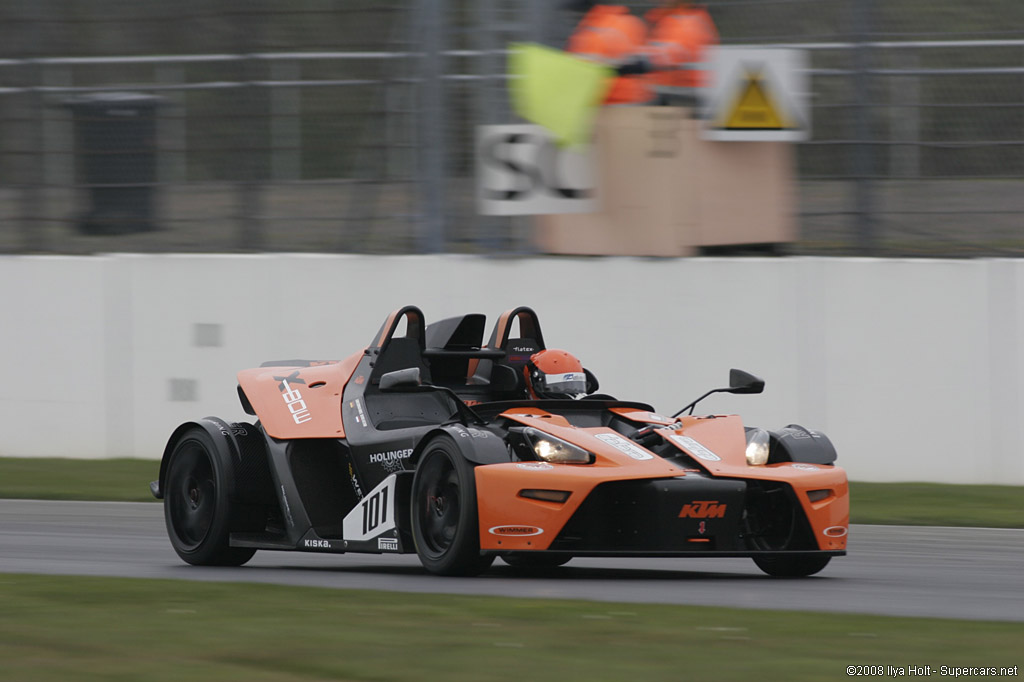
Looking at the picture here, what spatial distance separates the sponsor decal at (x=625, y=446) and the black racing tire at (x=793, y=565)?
88 cm

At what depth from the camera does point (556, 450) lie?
8070 millimetres

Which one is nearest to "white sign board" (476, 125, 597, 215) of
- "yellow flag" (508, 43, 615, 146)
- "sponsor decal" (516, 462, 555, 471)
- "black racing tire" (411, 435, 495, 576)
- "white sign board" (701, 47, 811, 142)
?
"yellow flag" (508, 43, 615, 146)

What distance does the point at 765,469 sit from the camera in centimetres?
826

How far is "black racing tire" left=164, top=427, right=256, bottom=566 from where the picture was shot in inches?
367

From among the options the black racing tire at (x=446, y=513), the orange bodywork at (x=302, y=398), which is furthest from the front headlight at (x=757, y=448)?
the orange bodywork at (x=302, y=398)

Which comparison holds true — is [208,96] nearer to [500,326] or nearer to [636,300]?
[636,300]

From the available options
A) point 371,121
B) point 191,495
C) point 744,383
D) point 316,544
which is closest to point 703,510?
point 744,383

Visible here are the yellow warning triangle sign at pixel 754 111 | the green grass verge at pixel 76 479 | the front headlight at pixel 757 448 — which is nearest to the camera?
the front headlight at pixel 757 448

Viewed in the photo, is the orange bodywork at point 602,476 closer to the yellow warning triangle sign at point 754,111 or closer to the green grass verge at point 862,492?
the green grass verge at point 862,492

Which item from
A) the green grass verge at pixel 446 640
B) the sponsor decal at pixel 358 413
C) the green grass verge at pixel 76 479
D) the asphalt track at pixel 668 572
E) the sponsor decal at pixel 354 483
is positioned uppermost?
the sponsor decal at pixel 358 413

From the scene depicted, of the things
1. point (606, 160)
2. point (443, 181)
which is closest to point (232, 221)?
point (443, 181)

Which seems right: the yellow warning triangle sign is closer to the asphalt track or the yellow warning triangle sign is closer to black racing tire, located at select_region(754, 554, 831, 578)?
the asphalt track

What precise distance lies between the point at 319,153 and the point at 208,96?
4.22 feet

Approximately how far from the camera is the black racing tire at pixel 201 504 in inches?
367
